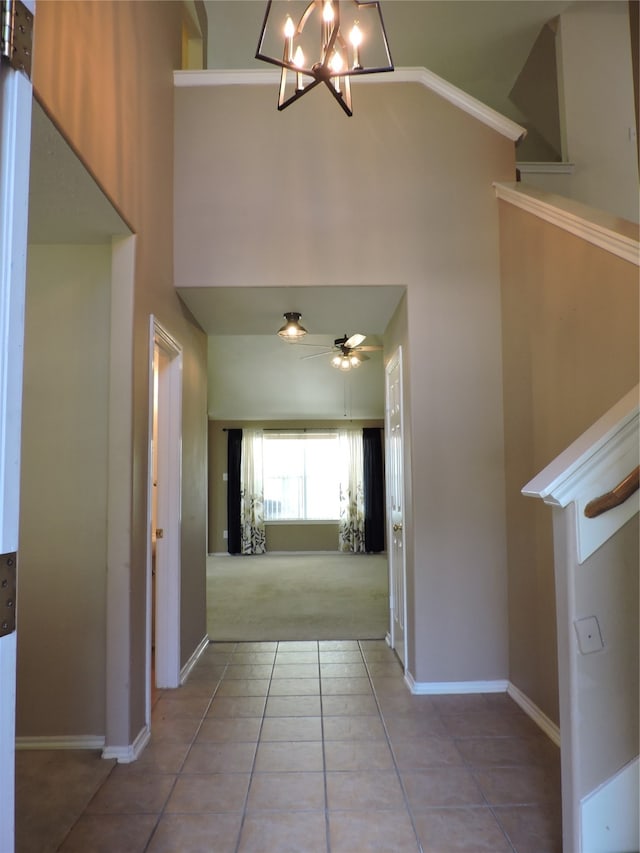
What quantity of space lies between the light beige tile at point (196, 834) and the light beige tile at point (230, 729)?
613 mm

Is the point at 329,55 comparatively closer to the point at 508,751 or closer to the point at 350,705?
the point at 508,751

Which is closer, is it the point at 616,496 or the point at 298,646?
the point at 616,496

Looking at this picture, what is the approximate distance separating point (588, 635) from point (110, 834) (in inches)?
68.0

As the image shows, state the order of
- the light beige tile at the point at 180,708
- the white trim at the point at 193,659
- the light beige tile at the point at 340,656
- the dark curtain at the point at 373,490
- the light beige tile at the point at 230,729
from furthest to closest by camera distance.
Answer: the dark curtain at the point at 373,490 < the light beige tile at the point at 340,656 < the white trim at the point at 193,659 < the light beige tile at the point at 180,708 < the light beige tile at the point at 230,729

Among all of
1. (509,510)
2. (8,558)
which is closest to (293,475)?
(509,510)

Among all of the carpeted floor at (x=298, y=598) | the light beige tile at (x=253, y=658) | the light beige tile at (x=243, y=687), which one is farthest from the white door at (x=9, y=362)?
the carpeted floor at (x=298, y=598)

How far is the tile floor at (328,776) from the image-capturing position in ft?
6.07

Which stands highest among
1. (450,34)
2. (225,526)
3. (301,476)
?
(450,34)

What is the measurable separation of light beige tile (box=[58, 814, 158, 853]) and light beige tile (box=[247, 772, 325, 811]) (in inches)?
14.8

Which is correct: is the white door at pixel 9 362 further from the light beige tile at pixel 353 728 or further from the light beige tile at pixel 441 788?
the light beige tile at pixel 353 728

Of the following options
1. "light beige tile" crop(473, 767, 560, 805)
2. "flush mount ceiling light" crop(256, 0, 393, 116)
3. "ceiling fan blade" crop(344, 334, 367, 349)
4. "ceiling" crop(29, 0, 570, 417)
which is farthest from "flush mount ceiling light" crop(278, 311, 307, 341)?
"light beige tile" crop(473, 767, 560, 805)

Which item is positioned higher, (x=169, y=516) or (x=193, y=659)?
(x=169, y=516)

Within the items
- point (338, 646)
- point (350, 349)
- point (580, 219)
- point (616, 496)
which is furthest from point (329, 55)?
point (350, 349)

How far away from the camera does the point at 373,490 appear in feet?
30.6
